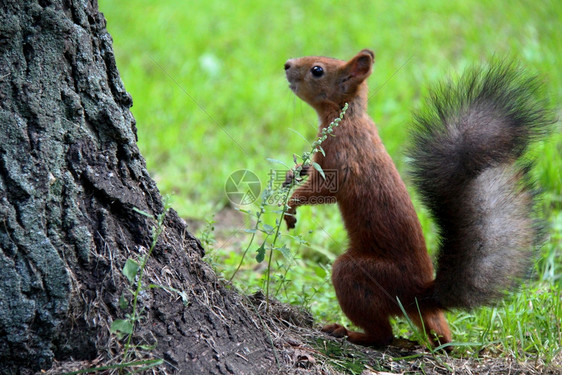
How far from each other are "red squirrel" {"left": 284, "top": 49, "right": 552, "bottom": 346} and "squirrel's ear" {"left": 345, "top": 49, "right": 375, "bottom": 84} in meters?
0.53

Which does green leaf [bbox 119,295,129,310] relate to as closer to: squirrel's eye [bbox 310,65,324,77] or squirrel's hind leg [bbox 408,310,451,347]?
squirrel's hind leg [bbox 408,310,451,347]

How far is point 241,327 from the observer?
1.61m

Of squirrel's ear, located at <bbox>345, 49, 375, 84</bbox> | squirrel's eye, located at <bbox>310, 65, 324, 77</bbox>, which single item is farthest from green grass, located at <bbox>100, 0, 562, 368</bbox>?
squirrel's eye, located at <bbox>310, 65, 324, 77</bbox>

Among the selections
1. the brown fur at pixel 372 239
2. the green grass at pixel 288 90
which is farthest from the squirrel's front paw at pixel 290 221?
the green grass at pixel 288 90

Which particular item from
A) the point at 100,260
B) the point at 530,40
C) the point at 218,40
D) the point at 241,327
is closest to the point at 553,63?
the point at 530,40

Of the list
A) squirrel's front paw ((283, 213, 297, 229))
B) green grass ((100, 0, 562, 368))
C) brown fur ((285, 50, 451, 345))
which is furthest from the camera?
green grass ((100, 0, 562, 368))

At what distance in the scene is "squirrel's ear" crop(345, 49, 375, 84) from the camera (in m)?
2.47

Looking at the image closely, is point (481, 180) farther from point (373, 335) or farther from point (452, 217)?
point (373, 335)

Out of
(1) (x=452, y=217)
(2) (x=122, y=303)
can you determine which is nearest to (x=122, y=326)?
(2) (x=122, y=303)

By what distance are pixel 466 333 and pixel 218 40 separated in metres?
3.40

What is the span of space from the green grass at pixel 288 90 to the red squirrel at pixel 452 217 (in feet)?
0.57

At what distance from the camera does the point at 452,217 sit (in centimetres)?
190

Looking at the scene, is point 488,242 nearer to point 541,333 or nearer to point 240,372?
point 541,333

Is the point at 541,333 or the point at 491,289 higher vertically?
the point at 491,289
